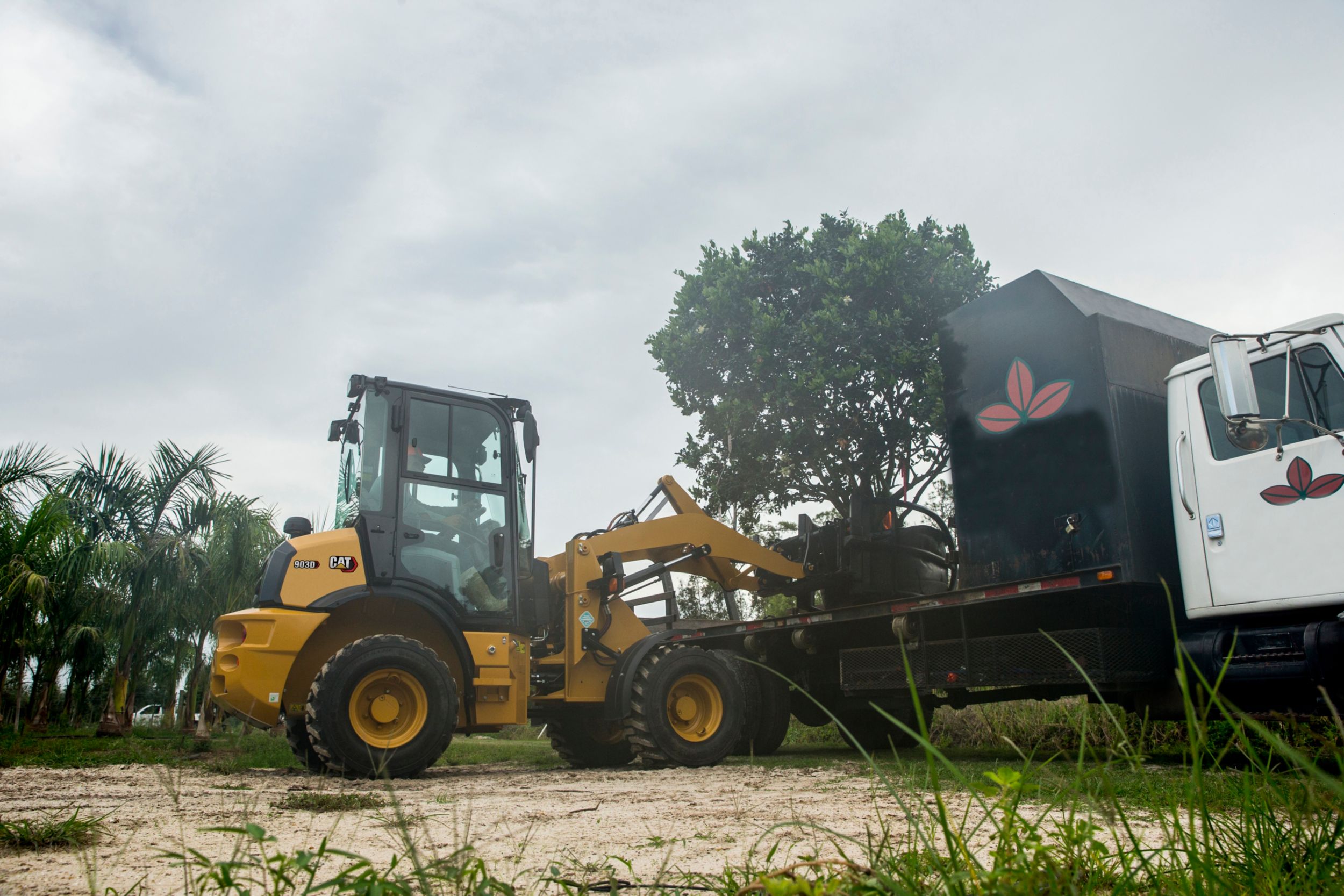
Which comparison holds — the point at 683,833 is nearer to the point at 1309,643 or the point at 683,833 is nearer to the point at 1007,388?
the point at 1309,643

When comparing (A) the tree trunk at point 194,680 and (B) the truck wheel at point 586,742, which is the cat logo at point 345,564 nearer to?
(B) the truck wheel at point 586,742

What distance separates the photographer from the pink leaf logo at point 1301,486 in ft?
16.5

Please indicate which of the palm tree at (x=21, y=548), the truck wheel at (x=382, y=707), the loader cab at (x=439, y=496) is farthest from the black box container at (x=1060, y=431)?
the palm tree at (x=21, y=548)

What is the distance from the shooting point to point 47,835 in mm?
2934

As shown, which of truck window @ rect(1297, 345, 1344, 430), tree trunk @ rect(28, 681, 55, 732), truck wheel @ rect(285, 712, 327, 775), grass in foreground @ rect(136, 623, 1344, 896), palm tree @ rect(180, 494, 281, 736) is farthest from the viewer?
palm tree @ rect(180, 494, 281, 736)

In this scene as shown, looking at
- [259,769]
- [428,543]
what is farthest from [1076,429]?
[259,769]

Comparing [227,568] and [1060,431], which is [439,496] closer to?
[1060,431]

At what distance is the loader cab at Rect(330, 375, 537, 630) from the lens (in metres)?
7.09

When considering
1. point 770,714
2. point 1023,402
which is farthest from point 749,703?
point 1023,402

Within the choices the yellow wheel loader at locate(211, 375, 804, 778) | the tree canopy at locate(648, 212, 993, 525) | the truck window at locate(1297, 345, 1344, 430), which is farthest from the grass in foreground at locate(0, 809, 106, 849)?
the tree canopy at locate(648, 212, 993, 525)

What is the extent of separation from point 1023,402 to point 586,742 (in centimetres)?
514

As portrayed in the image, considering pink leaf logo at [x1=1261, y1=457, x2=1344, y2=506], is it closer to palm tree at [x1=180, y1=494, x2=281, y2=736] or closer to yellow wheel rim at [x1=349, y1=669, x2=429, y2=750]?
yellow wheel rim at [x1=349, y1=669, x2=429, y2=750]

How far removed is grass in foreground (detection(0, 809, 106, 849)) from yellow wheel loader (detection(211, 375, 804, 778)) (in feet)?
10.2

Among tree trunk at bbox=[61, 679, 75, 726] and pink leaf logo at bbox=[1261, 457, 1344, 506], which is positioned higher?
pink leaf logo at bbox=[1261, 457, 1344, 506]
